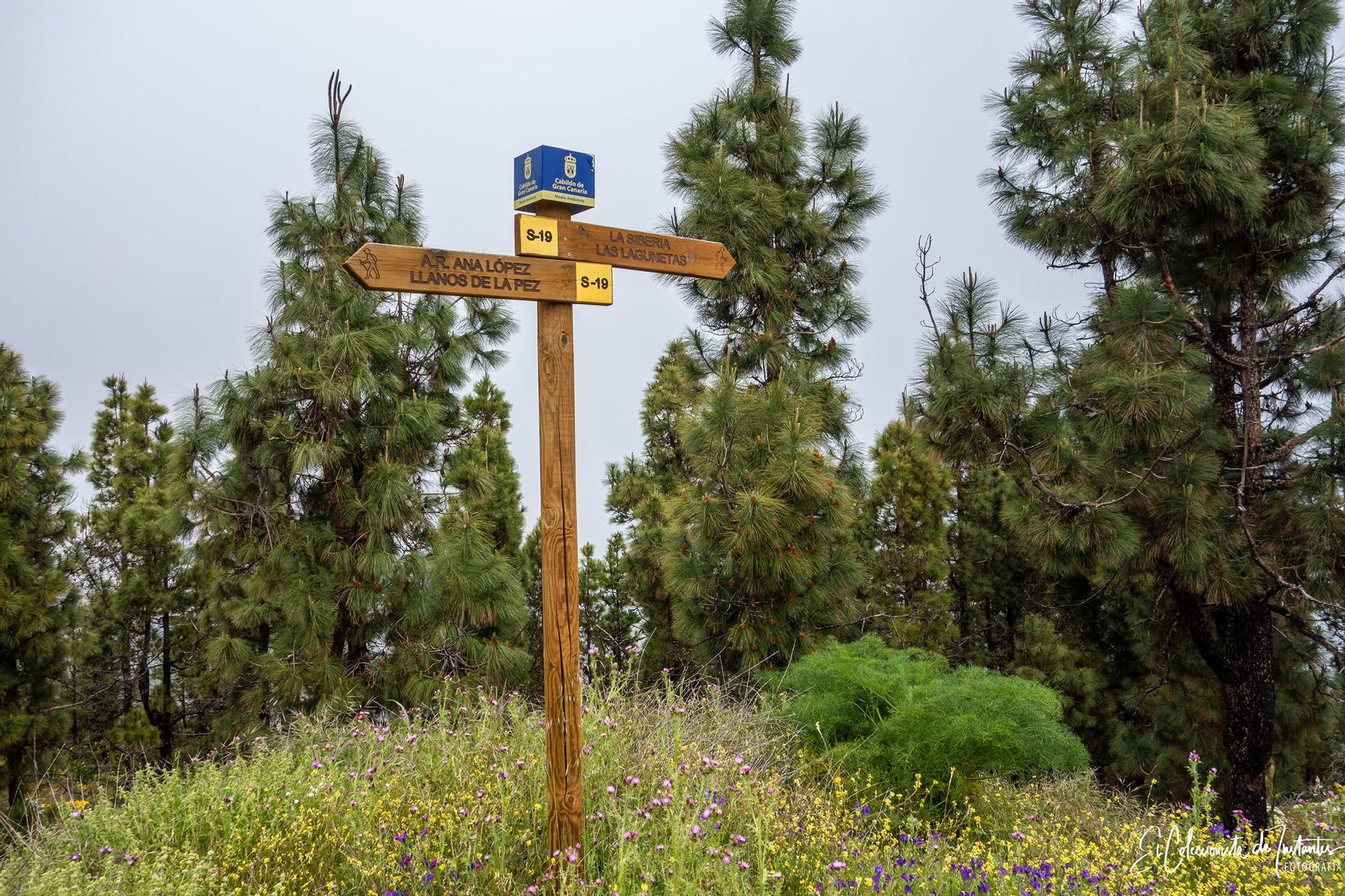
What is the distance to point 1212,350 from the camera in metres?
7.88

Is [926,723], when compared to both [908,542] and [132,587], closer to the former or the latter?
[908,542]

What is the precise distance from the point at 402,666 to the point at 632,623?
372 cm

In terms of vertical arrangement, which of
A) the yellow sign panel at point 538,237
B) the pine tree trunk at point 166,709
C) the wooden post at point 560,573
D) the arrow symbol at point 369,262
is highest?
the yellow sign panel at point 538,237

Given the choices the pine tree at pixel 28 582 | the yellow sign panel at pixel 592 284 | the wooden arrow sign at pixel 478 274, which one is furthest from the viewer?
the pine tree at pixel 28 582

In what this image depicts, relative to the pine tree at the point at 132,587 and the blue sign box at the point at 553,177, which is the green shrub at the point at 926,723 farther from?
the pine tree at the point at 132,587

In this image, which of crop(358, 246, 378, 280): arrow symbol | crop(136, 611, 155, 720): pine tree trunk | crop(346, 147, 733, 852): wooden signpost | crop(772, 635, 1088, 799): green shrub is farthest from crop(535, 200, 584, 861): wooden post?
crop(136, 611, 155, 720): pine tree trunk

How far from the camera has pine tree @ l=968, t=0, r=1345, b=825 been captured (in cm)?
741

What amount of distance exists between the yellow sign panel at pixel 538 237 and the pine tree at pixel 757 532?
3.16 metres

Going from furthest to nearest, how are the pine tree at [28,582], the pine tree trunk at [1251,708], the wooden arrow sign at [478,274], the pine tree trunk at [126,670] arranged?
the pine tree trunk at [126,670], the pine tree at [28,582], the pine tree trunk at [1251,708], the wooden arrow sign at [478,274]

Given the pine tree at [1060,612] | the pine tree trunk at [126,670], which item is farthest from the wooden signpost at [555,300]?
the pine tree trunk at [126,670]

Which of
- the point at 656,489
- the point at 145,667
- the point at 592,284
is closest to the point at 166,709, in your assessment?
the point at 145,667

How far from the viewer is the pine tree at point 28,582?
28.9 feet

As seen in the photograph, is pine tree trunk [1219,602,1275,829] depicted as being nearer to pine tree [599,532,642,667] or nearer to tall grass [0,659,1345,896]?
tall grass [0,659,1345,896]

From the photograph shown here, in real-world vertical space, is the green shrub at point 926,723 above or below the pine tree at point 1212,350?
below
